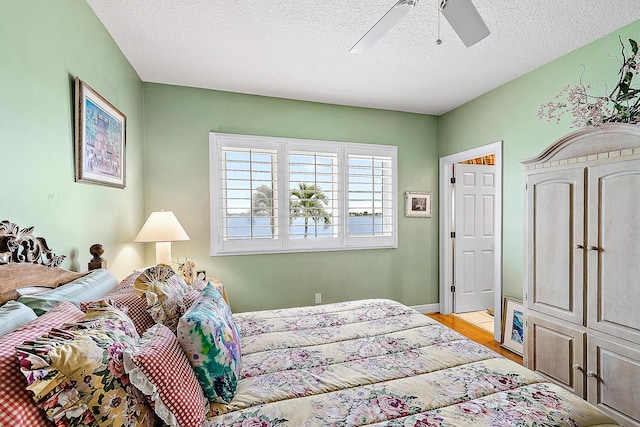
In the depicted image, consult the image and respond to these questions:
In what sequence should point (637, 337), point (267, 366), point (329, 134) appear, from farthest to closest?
1. point (329, 134)
2. point (637, 337)
3. point (267, 366)

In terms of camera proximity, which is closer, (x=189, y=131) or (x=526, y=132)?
(x=526, y=132)

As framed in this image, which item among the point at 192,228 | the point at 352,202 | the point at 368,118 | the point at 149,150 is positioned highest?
the point at 368,118

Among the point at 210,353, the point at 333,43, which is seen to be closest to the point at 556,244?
the point at 333,43

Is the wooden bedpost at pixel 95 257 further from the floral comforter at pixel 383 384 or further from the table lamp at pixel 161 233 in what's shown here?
the floral comforter at pixel 383 384

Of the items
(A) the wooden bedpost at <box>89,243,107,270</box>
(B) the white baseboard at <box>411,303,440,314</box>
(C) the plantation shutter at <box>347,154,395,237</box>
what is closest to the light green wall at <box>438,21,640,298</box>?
(C) the plantation shutter at <box>347,154,395,237</box>

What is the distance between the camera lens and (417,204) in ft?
14.2

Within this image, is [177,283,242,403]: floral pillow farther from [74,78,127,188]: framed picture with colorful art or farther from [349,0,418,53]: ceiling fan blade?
[349,0,418,53]: ceiling fan blade

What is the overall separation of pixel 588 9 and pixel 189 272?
3660mm

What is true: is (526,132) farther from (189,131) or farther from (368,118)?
(189,131)

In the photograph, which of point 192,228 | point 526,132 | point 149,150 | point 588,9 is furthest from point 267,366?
point 526,132

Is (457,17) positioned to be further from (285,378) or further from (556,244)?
(285,378)

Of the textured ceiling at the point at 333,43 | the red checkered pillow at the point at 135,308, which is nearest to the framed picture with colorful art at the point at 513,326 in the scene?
the textured ceiling at the point at 333,43

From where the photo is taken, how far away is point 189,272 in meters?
3.03

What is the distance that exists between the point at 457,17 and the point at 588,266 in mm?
→ 1761
